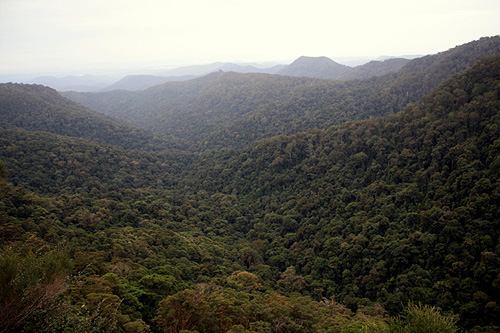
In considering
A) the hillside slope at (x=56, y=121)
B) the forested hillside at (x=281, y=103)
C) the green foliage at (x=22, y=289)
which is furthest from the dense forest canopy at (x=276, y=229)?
the forested hillside at (x=281, y=103)

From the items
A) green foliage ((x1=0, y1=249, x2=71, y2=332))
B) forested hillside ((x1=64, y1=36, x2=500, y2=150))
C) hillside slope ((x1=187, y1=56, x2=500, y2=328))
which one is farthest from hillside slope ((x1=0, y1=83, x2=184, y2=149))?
green foliage ((x1=0, y1=249, x2=71, y2=332))

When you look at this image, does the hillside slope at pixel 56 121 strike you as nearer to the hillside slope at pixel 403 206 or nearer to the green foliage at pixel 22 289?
the hillside slope at pixel 403 206

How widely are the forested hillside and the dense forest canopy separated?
6.97 m

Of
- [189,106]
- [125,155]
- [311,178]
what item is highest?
[189,106]

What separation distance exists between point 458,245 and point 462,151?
14881 mm

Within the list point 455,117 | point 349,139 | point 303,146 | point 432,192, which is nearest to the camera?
point 432,192

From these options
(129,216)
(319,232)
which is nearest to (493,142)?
(319,232)

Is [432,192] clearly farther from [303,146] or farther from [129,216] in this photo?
[129,216]

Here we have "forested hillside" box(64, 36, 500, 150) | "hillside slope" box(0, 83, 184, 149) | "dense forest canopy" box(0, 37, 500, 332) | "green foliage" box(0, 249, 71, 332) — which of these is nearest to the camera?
"green foliage" box(0, 249, 71, 332)

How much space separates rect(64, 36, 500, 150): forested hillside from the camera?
3423 inches

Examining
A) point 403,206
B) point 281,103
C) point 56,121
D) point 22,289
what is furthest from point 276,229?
point 56,121

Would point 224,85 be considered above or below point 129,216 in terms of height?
above

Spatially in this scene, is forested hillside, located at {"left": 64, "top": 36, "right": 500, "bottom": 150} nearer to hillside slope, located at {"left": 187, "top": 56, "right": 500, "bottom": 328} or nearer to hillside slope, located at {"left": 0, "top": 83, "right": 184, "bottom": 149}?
hillside slope, located at {"left": 0, "top": 83, "right": 184, "bottom": 149}

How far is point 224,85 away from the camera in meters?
170
